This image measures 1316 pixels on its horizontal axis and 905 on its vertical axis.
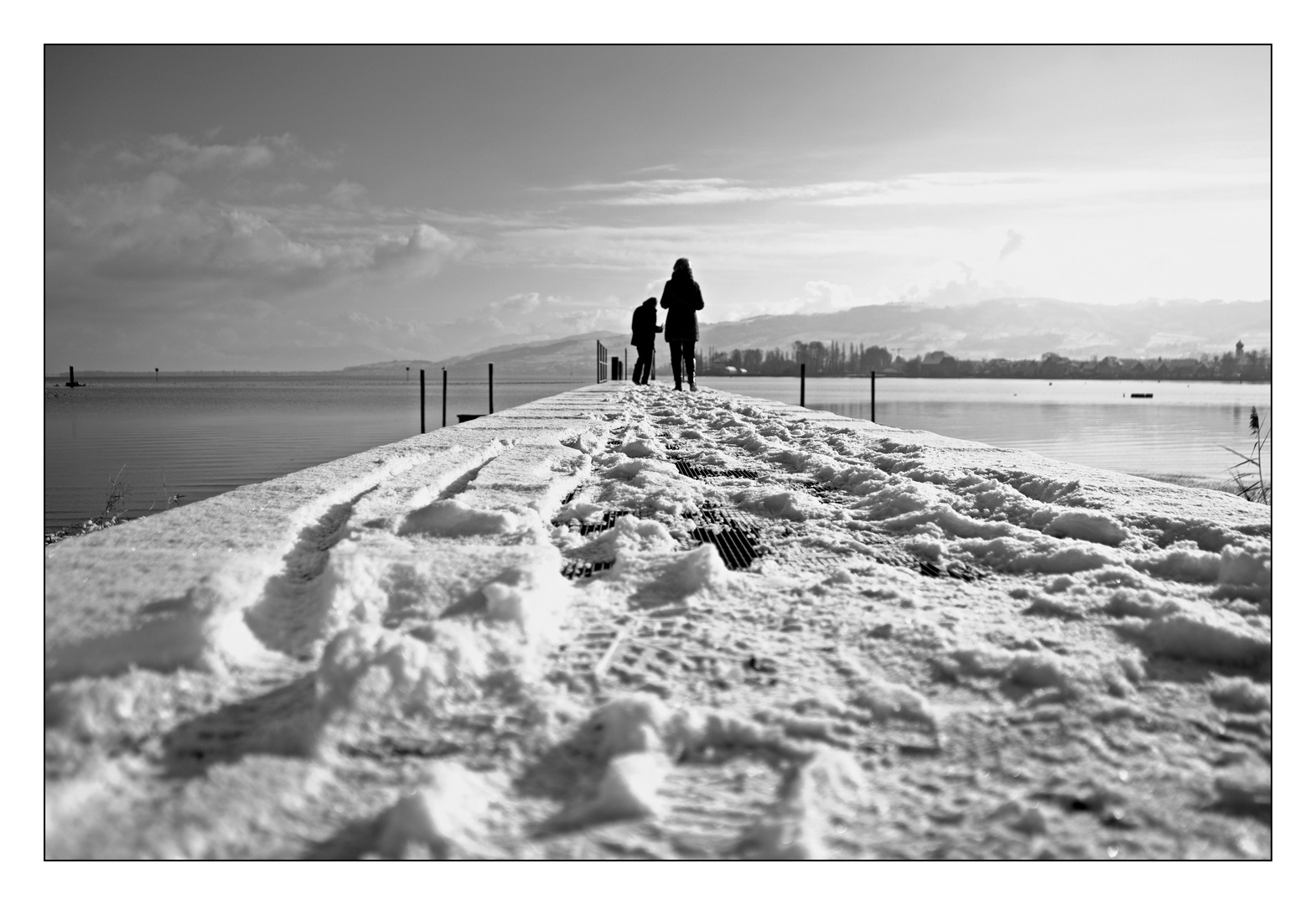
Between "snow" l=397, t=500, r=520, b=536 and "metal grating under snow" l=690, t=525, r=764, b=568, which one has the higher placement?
"snow" l=397, t=500, r=520, b=536

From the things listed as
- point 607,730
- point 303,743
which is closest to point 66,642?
point 303,743

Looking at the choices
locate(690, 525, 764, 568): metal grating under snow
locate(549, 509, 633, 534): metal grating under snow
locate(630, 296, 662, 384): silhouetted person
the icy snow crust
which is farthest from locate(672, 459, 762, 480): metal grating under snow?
locate(630, 296, 662, 384): silhouetted person

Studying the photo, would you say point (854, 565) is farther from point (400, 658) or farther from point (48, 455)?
point (48, 455)

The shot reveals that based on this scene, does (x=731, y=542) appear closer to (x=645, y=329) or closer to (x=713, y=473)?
(x=713, y=473)

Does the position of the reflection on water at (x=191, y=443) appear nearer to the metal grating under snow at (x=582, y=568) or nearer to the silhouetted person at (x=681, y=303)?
the silhouetted person at (x=681, y=303)

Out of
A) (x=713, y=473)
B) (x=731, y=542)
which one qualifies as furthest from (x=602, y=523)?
(x=713, y=473)

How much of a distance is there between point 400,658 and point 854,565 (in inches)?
41.1

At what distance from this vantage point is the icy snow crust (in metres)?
0.87

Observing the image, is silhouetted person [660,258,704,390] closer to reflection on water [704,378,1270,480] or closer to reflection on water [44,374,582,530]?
reflection on water [704,378,1270,480]

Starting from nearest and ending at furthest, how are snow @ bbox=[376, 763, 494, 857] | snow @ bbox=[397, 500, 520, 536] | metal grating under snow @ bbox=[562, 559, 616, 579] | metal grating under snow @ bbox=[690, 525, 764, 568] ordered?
1. snow @ bbox=[376, 763, 494, 857]
2. metal grating under snow @ bbox=[562, 559, 616, 579]
3. metal grating under snow @ bbox=[690, 525, 764, 568]
4. snow @ bbox=[397, 500, 520, 536]

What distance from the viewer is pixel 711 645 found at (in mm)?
1350

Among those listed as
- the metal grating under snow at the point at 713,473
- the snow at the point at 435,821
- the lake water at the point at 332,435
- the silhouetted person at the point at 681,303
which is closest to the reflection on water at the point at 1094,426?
the lake water at the point at 332,435

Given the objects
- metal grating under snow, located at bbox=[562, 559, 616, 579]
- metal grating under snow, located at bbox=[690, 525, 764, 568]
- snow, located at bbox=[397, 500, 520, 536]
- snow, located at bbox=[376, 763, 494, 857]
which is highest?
snow, located at bbox=[397, 500, 520, 536]

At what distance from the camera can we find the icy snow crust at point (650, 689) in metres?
0.87
